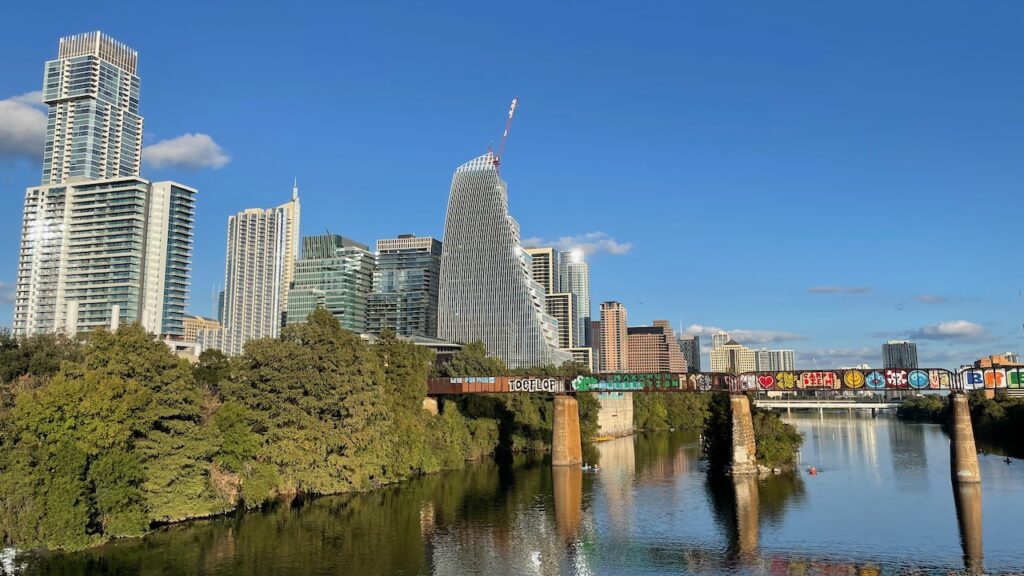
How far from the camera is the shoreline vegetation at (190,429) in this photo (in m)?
61.6

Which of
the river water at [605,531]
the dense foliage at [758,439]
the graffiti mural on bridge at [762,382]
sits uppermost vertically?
the graffiti mural on bridge at [762,382]

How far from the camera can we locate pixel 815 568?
60.1 meters

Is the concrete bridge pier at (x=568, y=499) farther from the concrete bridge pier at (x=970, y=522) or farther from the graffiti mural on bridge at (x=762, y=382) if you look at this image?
the concrete bridge pier at (x=970, y=522)

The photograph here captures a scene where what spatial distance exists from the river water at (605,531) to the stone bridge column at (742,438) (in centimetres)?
481

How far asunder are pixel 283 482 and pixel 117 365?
25.0 m

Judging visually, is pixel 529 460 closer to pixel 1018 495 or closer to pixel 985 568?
pixel 1018 495

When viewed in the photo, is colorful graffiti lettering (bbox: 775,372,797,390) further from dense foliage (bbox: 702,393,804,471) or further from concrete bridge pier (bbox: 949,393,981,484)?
concrete bridge pier (bbox: 949,393,981,484)

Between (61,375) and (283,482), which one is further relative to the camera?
(283,482)

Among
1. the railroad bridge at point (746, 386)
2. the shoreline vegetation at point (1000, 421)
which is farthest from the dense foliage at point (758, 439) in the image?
the shoreline vegetation at point (1000, 421)

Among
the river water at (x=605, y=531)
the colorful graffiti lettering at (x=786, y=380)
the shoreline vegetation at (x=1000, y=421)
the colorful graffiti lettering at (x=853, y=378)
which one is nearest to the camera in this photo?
the river water at (x=605, y=531)

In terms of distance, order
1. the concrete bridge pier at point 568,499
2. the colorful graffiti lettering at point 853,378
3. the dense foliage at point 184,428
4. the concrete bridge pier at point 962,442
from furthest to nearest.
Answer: the colorful graffiti lettering at point 853,378, the concrete bridge pier at point 962,442, the concrete bridge pier at point 568,499, the dense foliage at point 184,428

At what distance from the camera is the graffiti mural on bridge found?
10056 cm

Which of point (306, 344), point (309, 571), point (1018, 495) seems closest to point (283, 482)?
point (306, 344)

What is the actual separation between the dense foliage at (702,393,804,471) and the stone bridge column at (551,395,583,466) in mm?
22718
